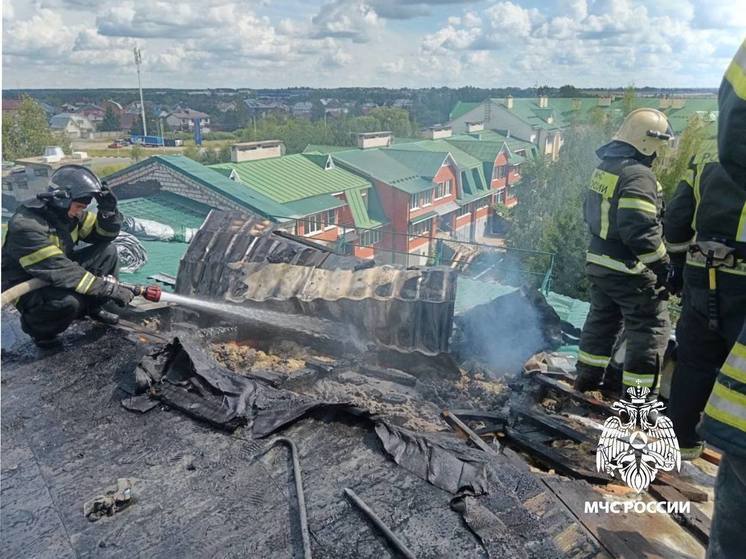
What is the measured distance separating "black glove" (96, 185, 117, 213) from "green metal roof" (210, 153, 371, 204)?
1495 cm

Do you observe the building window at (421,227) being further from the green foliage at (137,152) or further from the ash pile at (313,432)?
the ash pile at (313,432)

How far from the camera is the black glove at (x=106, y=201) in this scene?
15.6 feet

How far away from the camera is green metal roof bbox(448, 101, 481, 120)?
42344mm

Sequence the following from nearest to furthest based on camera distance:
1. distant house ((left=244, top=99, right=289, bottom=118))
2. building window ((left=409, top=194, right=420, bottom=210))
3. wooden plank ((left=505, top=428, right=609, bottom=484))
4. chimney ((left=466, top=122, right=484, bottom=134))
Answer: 1. wooden plank ((left=505, top=428, right=609, bottom=484))
2. building window ((left=409, top=194, right=420, bottom=210))
3. chimney ((left=466, top=122, right=484, bottom=134))
4. distant house ((left=244, top=99, right=289, bottom=118))

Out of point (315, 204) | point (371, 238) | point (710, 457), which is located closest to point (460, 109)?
point (371, 238)

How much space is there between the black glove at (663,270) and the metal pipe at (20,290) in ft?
15.2

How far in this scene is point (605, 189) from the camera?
152 inches

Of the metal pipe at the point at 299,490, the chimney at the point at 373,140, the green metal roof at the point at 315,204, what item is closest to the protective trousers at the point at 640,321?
the metal pipe at the point at 299,490

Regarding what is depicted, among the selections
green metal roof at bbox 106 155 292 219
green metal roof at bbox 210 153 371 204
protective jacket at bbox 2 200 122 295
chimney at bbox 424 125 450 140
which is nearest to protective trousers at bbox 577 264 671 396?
protective jacket at bbox 2 200 122 295

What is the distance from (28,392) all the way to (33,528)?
→ 61.5 inches

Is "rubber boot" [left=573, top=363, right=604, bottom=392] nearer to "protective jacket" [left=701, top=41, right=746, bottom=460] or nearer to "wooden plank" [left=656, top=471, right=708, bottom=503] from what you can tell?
"wooden plank" [left=656, top=471, right=708, bottom=503]

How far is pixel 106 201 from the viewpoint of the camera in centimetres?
483

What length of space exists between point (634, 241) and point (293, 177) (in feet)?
65.7

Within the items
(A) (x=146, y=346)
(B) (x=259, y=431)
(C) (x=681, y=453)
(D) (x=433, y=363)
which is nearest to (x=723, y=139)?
(C) (x=681, y=453)
